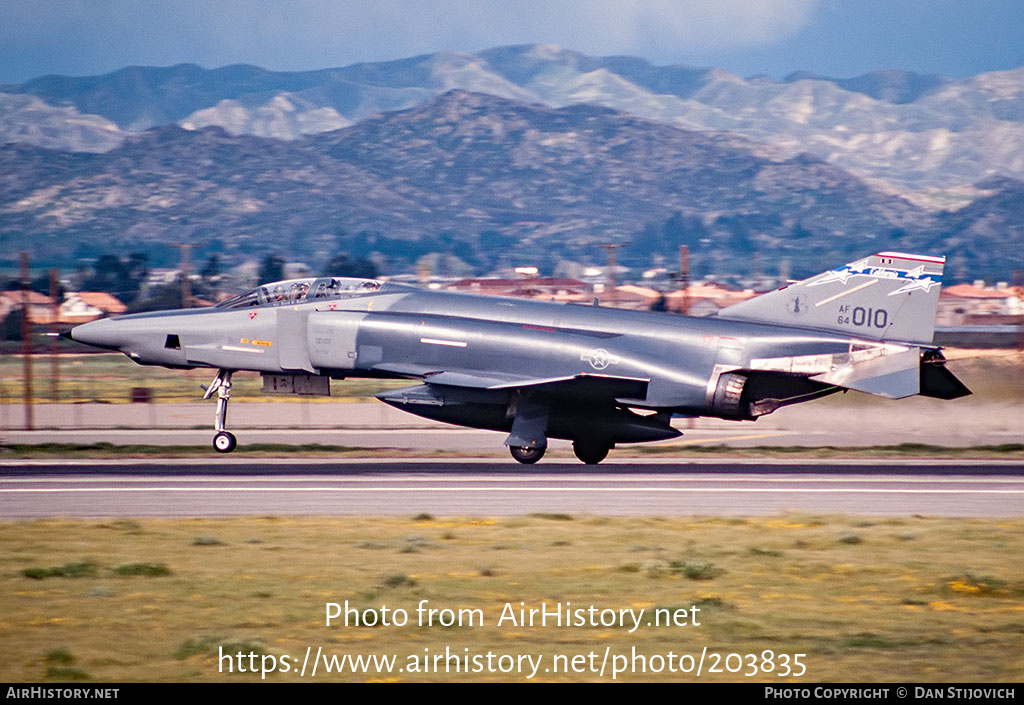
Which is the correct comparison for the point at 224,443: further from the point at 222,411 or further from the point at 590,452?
the point at 590,452

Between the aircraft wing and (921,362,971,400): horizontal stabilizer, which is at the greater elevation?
(921,362,971,400): horizontal stabilizer

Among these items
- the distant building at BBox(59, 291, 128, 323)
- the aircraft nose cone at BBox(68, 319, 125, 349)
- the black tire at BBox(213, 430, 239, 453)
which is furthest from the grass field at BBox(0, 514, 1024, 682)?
the distant building at BBox(59, 291, 128, 323)

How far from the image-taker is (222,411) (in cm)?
2416

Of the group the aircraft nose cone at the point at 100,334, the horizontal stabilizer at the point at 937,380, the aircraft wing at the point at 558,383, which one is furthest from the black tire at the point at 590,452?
the aircraft nose cone at the point at 100,334

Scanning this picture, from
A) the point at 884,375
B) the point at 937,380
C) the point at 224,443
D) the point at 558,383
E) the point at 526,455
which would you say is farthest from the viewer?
the point at 224,443

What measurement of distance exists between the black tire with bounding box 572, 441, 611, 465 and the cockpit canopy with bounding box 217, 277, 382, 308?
5.31 m

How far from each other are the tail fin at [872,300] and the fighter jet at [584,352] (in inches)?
1.0

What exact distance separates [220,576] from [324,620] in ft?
7.50

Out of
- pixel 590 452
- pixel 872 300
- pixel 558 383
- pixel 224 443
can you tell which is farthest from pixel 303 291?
pixel 872 300

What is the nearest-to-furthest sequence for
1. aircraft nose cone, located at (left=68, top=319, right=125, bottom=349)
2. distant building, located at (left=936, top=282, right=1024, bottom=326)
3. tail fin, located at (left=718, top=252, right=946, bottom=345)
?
→ tail fin, located at (left=718, top=252, right=946, bottom=345)
aircraft nose cone, located at (left=68, top=319, right=125, bottom=349)
distant building, located at (left=936, top=282, right=1024, bottom=326)

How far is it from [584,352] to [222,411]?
7.66 metres

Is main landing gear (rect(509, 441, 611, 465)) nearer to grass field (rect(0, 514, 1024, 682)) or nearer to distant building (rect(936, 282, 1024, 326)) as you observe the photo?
grass field (rect(0, 514, 1024, 682))

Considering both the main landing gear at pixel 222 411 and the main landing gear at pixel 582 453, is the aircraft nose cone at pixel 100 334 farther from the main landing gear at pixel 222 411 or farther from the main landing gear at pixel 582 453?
the main landing gear at pixel 582 453

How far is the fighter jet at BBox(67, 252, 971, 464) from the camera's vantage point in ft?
70.8
